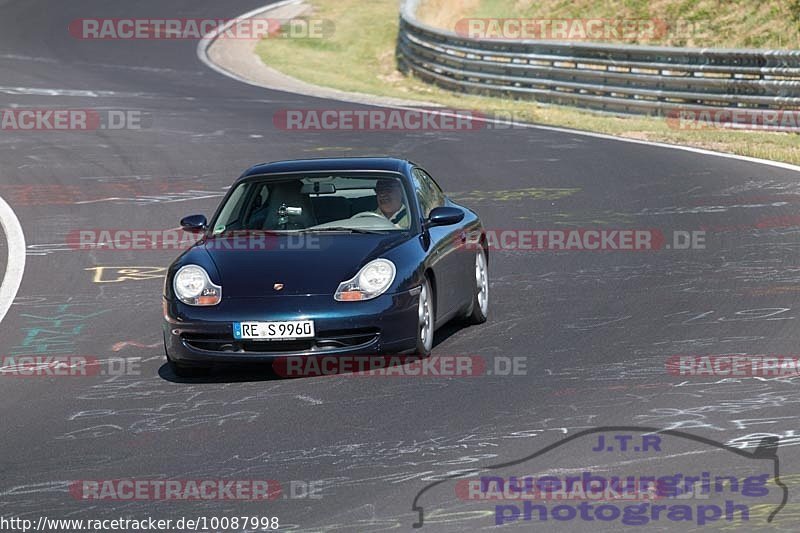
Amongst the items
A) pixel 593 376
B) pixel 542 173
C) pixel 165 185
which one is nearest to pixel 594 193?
pixel 542 173

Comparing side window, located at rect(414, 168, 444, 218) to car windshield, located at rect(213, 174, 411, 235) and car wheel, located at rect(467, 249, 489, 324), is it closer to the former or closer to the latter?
car windshield, located at rect(213, 174, 411, 235)

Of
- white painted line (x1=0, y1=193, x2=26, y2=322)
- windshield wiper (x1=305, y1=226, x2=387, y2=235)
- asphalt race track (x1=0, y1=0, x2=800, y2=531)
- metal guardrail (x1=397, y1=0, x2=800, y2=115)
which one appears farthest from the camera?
metal guardrail (x1=397, y1=0, x2=800, y2=115)

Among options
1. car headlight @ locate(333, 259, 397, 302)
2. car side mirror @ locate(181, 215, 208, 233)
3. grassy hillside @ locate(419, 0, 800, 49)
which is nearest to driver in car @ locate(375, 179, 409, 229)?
car headlight @ locate(333, 259, 397, 302)

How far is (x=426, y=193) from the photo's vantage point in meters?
11.0

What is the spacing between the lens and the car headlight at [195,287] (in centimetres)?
943

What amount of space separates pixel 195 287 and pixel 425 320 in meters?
1.49

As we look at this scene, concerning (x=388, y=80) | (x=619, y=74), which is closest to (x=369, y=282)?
(x=619, y=74)

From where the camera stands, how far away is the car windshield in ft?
Result: 33.9

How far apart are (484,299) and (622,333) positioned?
4.20 ft

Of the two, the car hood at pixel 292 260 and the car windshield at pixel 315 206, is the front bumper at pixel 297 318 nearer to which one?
the car hood at pixel 292 260

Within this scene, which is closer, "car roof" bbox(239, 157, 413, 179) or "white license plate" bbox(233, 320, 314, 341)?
"white license plate" bbox(233, 320, 314, 341)

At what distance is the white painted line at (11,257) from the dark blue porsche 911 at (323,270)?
2.66 meters

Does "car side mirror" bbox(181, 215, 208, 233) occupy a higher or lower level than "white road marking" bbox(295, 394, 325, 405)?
higher

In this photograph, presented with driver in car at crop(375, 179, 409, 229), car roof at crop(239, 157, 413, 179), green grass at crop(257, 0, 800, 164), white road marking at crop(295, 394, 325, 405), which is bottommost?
→ green grass at crop(257, 0, 800, 164)
